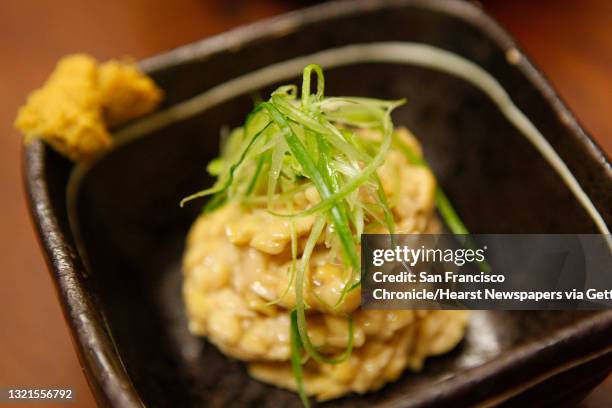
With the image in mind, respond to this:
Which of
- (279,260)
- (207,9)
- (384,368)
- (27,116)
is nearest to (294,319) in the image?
(279,260)

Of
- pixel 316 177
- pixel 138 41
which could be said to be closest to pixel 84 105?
pixel 316 177

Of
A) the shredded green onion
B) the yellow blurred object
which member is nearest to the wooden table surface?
the yellow blurred object

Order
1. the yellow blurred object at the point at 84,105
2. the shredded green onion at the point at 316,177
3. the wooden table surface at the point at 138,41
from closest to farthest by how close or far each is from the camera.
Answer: the shredded green onion at the point at 316,177 < the yellow blurred object at the point at 84,105 < the wooden table surface at the point at 138,41

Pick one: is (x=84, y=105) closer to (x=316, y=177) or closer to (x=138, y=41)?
(x=316, y=177)

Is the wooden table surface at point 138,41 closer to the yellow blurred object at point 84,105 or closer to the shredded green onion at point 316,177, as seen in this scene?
the yellow blurred object at point 84,105

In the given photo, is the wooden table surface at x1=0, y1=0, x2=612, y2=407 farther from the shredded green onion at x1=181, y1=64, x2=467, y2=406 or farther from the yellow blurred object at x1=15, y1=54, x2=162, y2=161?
the shredded green onion at x1=181, y1=64, x2=467, y2=406

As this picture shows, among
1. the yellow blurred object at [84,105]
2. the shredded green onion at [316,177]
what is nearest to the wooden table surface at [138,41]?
the yellow blurred object at [84,105]
